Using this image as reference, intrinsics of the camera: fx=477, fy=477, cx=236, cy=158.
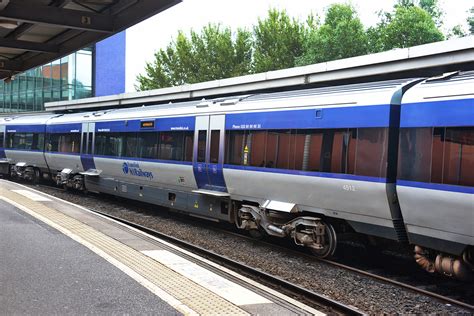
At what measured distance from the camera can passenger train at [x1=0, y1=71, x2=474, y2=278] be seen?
683cm

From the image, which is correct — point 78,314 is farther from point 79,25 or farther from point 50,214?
point 50,214

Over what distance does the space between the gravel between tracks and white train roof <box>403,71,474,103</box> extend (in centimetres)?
293

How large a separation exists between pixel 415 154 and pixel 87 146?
1356 cm

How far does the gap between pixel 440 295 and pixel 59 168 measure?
17229 mm

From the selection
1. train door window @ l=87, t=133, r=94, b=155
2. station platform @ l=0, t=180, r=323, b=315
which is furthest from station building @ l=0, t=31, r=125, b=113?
station platform @ l=0, t=180, r=323, b=315

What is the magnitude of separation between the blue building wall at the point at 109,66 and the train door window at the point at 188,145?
33.0 m

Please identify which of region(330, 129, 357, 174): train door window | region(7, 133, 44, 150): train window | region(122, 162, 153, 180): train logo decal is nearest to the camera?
region(330, 129, 357, 174): train door window

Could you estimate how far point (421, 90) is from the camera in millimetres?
7258

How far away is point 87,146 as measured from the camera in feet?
58.7

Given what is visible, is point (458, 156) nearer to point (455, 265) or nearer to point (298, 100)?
point (455, 265)

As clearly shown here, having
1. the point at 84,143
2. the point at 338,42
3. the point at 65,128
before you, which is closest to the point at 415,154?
the point at 84,143

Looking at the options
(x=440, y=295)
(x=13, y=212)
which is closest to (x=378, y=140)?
(x=440, y=295)

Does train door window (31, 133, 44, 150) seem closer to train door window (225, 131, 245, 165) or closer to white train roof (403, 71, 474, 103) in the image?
train door window (225, 131, 245, 165)

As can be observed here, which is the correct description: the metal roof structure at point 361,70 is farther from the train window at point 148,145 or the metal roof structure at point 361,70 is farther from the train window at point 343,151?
the train window at point 148,145
